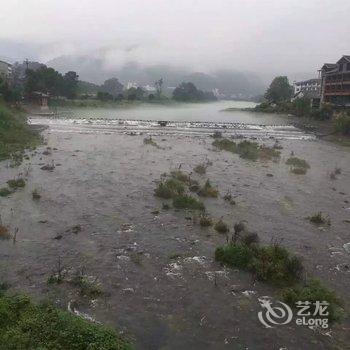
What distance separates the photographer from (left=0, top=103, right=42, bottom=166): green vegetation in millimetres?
34578

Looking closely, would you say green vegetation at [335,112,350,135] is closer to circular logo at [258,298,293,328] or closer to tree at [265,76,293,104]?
circular logo at [258,298,293,328]

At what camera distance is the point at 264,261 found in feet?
52.2

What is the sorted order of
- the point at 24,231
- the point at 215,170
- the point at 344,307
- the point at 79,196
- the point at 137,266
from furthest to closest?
the point at 215,170 < the point at 79,196 < the point at 24,231 < the point at 137,266 < the point at 344,307

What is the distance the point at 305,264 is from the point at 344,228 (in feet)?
19.1

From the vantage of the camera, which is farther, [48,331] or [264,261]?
[264,261]

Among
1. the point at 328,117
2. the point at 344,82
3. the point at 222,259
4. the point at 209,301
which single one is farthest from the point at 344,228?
the point at 344,82

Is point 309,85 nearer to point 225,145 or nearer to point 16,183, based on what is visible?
point 225,145

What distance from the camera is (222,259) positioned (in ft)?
54.3

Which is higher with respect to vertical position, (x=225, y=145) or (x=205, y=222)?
(x=225, y=145)

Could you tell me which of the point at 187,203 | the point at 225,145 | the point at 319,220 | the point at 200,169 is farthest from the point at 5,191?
the point at 225,145

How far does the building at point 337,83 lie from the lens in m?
81.4

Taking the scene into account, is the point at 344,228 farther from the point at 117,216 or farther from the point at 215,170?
the point at 215,170

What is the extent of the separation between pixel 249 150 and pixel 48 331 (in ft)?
116

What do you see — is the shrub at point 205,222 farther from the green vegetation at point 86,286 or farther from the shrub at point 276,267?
the green vegetation at point 86,286
